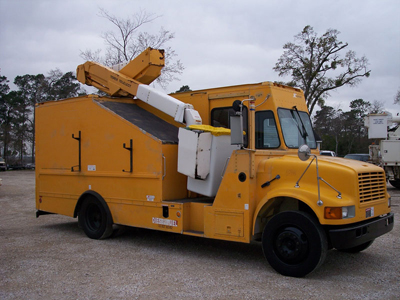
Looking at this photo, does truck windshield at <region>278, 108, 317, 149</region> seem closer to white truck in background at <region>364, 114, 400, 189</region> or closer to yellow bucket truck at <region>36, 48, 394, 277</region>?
yellow bucket truck at <region>36, 48, 394, 277</region>

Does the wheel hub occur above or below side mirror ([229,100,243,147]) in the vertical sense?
below

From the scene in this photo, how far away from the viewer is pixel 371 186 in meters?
6.07

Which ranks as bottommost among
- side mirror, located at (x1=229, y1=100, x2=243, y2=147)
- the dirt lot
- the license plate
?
the dirt lot

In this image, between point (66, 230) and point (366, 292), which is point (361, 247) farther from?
point (66, 230)

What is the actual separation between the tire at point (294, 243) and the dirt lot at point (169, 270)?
186mm

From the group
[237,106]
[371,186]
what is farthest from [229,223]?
[371,186]

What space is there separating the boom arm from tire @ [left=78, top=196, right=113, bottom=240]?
237 centimetres

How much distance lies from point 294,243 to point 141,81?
5215 millimetres

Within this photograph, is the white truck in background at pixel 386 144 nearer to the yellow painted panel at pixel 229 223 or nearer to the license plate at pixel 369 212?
the license plate at pixel 369 212

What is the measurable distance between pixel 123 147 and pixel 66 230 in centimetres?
315

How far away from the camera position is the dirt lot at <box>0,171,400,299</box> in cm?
523

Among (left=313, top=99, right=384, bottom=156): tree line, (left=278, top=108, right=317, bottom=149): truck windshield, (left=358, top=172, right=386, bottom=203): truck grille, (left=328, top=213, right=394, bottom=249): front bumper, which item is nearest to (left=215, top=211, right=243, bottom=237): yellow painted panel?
(left=328, top=213, right=394, bottom=249): front bumper

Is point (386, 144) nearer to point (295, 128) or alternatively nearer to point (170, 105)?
point (295, 128)

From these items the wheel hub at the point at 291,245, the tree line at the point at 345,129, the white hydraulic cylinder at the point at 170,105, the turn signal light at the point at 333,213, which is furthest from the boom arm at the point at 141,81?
the tree line at the point at 345,129
